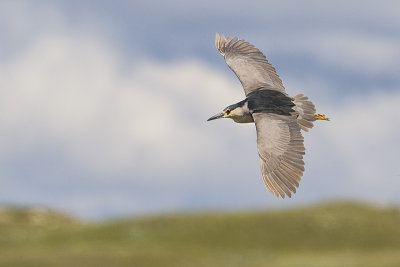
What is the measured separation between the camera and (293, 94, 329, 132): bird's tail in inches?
345

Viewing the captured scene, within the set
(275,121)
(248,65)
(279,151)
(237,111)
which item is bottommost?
(279,151)

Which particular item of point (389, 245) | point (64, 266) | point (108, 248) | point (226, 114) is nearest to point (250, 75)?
point (226, 114)

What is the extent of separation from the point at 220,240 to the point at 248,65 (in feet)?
119

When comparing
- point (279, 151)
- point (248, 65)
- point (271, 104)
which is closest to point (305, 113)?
point (271, 104)

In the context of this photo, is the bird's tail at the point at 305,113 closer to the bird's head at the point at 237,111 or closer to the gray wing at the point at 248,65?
the gray wing at the point at 248,65

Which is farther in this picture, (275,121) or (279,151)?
(275,121)

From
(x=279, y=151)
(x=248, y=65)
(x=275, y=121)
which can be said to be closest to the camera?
(x=279, y=151)

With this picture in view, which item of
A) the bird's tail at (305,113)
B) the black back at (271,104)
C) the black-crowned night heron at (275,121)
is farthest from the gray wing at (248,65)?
the black back at (271,104)

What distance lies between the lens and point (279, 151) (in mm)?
7473

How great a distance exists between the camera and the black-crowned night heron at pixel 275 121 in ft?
22.3

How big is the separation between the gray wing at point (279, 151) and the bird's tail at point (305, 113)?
85 cm

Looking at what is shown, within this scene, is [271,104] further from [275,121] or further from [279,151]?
[279,151]

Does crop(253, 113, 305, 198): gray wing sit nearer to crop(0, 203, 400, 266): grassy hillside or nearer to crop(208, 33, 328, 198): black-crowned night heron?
crop(208, 33, 328, 198): black-crowned night heron

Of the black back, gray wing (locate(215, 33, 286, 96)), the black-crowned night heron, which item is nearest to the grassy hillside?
gray wing (locate(215, 33, 286, 96))
